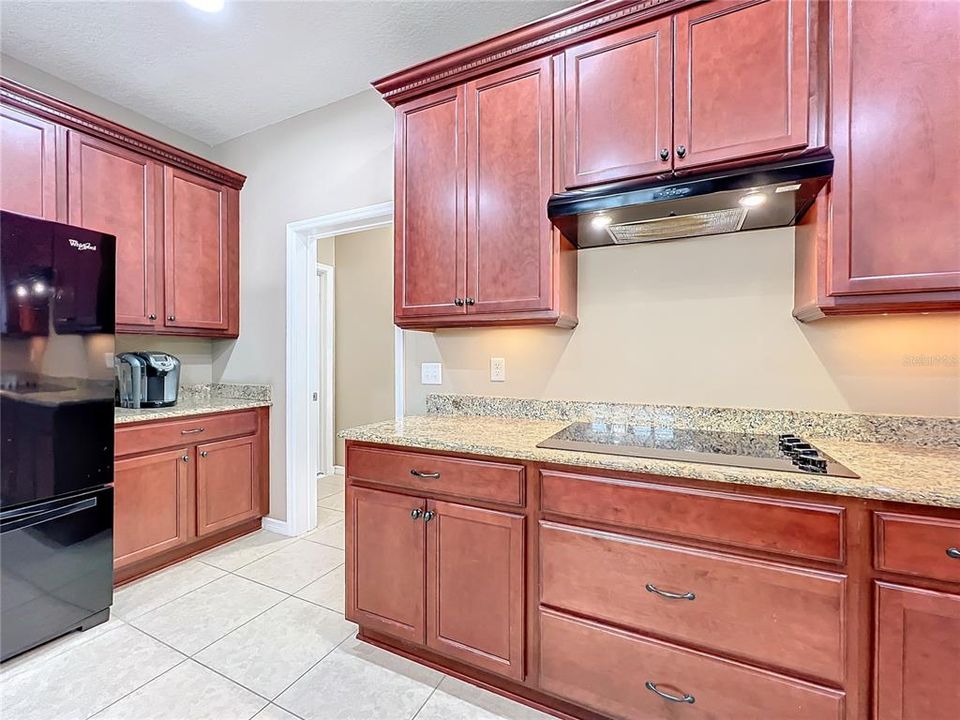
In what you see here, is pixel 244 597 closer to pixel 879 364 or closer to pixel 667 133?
pixel 667 133

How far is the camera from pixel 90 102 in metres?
2.76

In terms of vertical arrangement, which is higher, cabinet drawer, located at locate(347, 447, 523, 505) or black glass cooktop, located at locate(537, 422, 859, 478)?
black glass cooktop, located at locate(537, 422, 859, 478)

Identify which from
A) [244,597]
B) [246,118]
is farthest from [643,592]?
[246,118]

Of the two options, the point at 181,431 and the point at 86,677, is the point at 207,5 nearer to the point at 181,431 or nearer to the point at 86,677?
the point at 181,431

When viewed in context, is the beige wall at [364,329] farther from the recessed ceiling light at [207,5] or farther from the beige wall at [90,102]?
the recessed ceiling light at [207,5]

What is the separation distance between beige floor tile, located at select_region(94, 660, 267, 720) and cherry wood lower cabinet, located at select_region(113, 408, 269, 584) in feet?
3.26

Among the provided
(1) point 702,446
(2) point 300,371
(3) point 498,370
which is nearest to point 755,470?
(1) point 702,446

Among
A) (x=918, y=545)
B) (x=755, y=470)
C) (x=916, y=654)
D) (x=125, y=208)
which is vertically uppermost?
(x=125, y=208)

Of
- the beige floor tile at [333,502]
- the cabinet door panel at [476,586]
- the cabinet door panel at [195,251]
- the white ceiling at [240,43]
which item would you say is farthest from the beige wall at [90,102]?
the cabinet door panel at [476,586]

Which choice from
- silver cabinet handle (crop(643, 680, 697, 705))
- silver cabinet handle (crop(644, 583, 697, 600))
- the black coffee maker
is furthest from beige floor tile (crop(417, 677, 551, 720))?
the black coffee maker

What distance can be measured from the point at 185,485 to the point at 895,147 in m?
3.60

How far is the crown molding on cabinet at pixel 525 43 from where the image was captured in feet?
5.34

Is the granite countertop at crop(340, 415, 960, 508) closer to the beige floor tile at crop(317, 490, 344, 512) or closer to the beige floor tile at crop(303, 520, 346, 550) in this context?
the beige floor tile at crop(303, 520, 346, 550)

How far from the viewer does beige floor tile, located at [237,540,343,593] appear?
2451 mm
